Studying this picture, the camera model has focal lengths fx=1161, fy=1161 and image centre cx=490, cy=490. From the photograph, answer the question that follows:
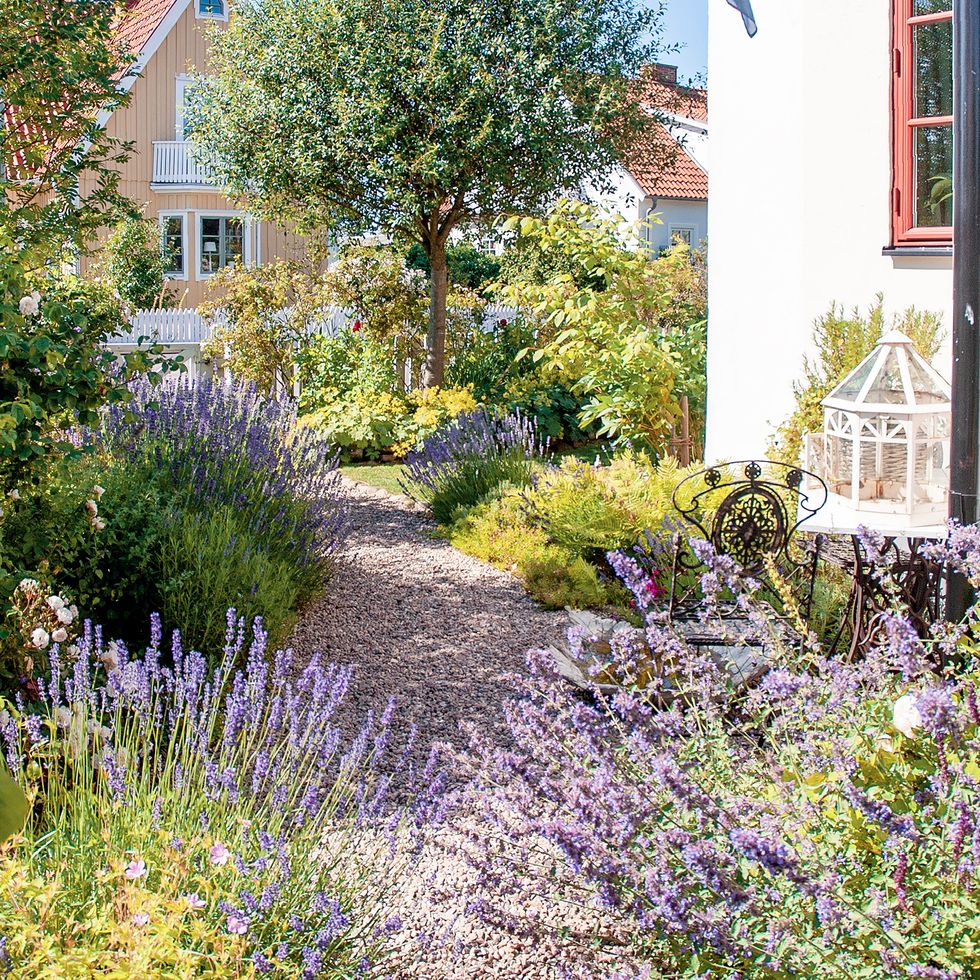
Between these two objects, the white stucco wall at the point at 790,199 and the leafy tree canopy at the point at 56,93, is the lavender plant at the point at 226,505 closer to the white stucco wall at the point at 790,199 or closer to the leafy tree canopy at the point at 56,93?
the leafy tree canopy at the point at 56,93

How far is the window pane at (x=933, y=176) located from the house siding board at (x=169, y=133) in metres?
16.7

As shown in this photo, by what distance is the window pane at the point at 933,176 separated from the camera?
6.24 m

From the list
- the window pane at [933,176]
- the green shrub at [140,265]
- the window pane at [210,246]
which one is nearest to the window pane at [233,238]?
the window pane at [210,246]

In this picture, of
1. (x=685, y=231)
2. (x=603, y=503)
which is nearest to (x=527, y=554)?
(x=603, y=503)

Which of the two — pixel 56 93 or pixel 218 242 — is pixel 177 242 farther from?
Answer: pixel 56 93

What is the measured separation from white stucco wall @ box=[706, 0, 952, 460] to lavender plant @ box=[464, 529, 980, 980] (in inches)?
167

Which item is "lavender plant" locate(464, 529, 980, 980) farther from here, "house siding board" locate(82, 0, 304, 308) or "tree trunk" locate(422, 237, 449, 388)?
"house siding board" locate(82, 0, 304, 308)

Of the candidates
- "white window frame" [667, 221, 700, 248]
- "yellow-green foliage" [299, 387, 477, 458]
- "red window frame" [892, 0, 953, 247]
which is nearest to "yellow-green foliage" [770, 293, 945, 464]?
"red window frame" [892, 0, 953, 247]

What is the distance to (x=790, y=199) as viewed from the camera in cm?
682

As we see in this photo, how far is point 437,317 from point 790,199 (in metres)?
5.95

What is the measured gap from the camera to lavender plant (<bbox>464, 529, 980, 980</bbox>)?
1950mm

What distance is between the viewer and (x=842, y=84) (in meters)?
6.57

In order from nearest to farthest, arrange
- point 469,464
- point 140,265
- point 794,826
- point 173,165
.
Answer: point 794,826 → point 469,464 → point 140,265 → point 173,165

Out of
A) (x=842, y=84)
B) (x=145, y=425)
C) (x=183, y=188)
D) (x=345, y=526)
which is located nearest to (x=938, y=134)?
(x=842, y=84)
